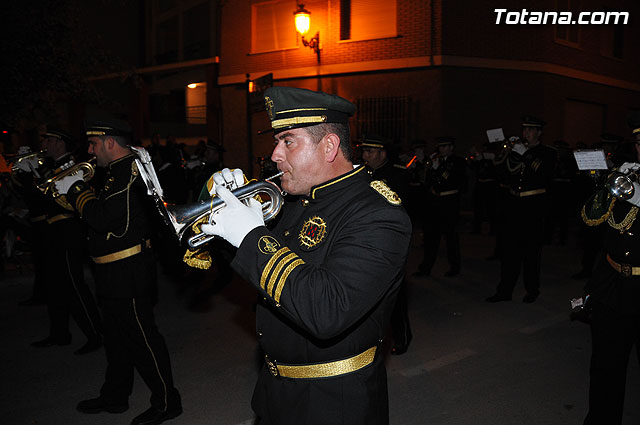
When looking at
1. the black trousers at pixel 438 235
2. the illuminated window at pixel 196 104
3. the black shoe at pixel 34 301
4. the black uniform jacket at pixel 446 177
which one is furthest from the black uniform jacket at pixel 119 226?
the illuminated window at pixel 196 104

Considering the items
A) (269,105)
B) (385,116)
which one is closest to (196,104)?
(385,116)

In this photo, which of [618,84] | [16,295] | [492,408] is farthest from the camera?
[618,84]

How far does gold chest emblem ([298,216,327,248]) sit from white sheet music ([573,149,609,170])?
2935 millimetres

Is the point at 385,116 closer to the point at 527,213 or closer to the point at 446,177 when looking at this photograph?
the point at 446,177

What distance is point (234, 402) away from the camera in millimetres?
4223

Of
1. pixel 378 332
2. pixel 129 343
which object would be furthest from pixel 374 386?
pixel 129 343

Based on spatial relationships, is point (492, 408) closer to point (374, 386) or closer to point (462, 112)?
point (374, 386)

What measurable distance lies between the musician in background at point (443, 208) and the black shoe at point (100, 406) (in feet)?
18.0

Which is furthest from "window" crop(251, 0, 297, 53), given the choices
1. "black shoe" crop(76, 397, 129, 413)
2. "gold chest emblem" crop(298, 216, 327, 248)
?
"gold chest emblem" crop(298, 216, 327, 248)

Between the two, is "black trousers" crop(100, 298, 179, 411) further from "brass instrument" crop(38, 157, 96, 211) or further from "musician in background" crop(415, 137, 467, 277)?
"musician in background" crop(415, 137, 467, 277)

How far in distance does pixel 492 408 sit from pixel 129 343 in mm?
2856

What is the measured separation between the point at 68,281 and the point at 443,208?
5.90 meters

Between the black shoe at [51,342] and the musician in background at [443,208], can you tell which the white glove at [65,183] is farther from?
the musician in background at [443,208]

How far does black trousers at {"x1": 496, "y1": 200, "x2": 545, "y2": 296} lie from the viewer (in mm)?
6848
